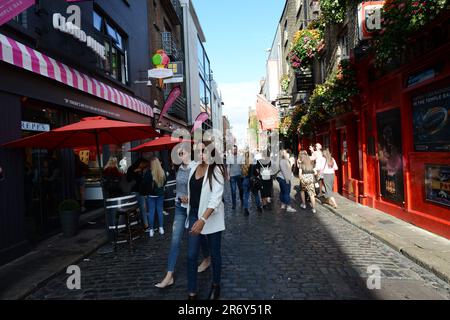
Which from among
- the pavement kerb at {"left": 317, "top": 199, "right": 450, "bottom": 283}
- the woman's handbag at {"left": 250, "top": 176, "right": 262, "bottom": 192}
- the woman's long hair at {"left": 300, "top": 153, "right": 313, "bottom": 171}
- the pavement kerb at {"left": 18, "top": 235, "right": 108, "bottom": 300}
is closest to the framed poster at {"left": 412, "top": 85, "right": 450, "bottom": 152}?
the pavement kerb at {"left": 317, "top": 199, "right": 450, "bottom": 283}

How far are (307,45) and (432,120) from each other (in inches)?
324

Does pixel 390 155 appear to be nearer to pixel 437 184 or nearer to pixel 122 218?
pixel 437 184

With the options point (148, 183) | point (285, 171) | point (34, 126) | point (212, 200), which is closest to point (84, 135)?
point (34, 126)

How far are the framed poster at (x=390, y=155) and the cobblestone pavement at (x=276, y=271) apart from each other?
1920 mm

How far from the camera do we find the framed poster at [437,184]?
5964mm

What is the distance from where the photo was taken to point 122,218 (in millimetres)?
6383

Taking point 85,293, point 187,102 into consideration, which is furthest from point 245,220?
point 187,102

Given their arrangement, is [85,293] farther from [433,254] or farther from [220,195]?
[433,254]

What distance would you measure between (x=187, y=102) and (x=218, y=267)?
2339 cm

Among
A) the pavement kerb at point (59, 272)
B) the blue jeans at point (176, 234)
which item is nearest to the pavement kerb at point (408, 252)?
the blue jeans at point (176, 234)

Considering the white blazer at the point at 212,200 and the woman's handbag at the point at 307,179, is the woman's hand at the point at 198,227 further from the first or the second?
the woman's handbag at the point at 307,179

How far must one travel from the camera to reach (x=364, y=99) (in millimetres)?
9461

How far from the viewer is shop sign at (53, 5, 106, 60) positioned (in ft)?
23.9

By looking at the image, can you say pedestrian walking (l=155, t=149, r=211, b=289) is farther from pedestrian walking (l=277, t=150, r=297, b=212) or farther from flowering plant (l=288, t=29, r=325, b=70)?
flowering plant (l=288, t=29, r=325, b=70)
